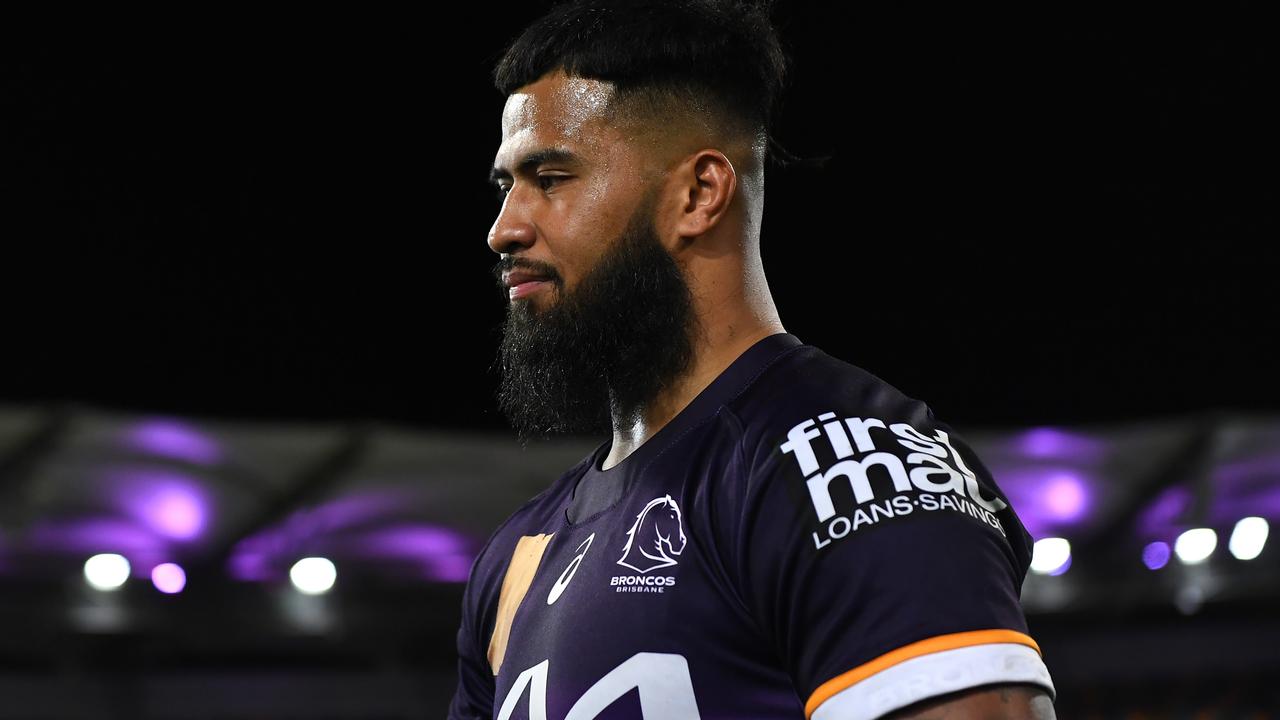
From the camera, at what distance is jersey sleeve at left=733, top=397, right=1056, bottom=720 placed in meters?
1.29

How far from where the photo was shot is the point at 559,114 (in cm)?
191

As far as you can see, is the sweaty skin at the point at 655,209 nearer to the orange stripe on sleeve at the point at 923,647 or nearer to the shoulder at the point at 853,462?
the shoulder at the point at 853,462

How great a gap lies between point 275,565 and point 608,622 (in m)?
5.13

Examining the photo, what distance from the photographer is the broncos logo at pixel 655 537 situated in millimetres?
1595

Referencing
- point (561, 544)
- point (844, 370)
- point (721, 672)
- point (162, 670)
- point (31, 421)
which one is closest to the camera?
point (721, 672)

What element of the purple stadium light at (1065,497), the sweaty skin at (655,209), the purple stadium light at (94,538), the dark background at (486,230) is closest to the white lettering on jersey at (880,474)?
the sweaty skin at (655,209)

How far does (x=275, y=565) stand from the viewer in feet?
20.9

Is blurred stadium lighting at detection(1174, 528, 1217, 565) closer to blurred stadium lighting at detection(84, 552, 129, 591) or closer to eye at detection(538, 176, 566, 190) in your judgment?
blurred stadium lighting at detection(84, 552, 129, 591)

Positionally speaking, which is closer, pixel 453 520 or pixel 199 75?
pixel 453 520

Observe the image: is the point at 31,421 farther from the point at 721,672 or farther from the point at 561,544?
the point at 721,672

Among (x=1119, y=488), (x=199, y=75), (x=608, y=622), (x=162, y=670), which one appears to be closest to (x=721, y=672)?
(x=608, y=622)

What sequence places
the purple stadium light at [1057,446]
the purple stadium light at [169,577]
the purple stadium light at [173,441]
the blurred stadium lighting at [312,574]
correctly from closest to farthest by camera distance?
the purple stadium light at [173,441]
the purple stadium light at [169,577]
the blurred stadium lighting at [312,574]
the purple stadium light at [1057,446]

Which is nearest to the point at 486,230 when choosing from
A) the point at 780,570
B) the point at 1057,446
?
the point at 1057,446

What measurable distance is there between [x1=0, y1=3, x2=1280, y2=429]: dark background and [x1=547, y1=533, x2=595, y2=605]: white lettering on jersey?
227 inches
